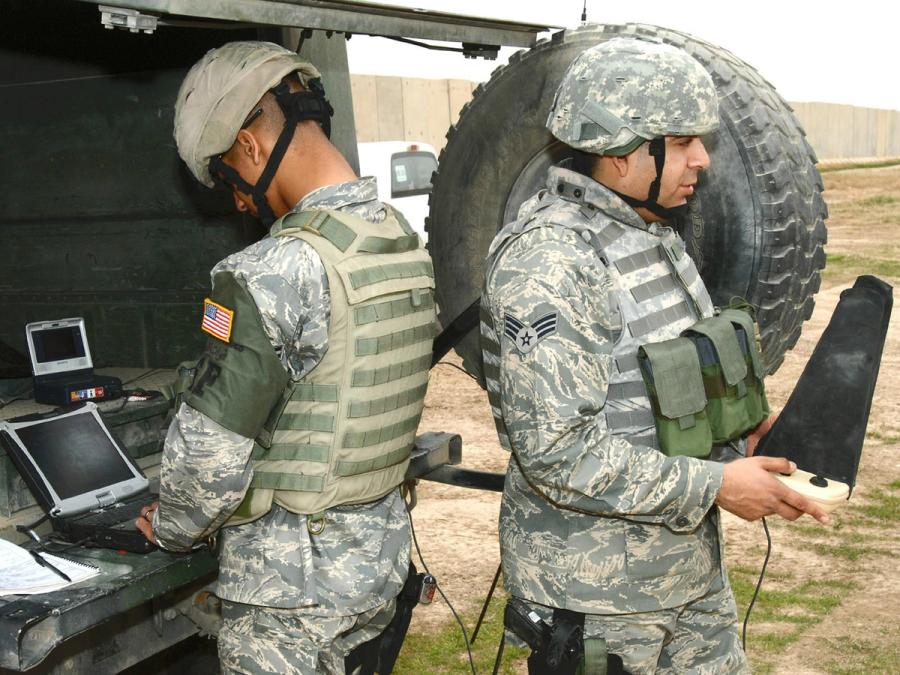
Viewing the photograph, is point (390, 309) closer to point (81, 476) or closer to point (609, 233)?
point (609, 233)

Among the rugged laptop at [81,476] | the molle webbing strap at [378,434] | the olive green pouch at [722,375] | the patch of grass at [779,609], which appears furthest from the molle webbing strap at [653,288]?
the patch of grass at [779,609]

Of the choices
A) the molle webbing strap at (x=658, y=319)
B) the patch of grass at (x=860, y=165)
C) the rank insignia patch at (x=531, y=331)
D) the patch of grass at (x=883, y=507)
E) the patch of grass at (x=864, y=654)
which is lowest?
the patch of grass at (x=860, y=165)

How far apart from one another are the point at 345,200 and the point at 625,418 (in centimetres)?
77

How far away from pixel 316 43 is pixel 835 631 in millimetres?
3055

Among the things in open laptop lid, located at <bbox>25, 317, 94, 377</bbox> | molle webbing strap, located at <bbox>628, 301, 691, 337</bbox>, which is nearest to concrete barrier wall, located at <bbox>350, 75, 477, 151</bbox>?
open laptop lid, located at <bbox>25, 317, 94, 377</bbox>

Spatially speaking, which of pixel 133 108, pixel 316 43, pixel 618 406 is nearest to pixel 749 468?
pixel 618 406

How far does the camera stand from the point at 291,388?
2.38 m

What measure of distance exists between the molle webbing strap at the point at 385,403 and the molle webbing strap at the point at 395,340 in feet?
0.36

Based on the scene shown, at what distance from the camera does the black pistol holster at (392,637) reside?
264 cm

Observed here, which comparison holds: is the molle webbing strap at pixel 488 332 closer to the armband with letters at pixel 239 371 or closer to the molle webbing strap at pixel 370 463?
the molle webbing strap at pixel 370 463

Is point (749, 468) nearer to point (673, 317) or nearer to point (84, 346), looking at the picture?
Answer: point (673, 317)

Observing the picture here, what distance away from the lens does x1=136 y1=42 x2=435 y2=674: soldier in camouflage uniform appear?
2.29 m

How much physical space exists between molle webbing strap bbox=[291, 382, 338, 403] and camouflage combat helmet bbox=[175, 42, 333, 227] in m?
0.42

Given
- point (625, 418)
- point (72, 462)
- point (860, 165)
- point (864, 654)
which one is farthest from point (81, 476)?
point (860, 165)
